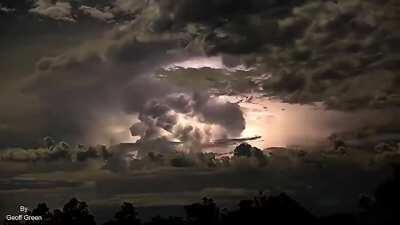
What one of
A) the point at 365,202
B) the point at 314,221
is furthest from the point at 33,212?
the point at 365,202

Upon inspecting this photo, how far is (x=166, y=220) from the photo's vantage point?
98.7 feet

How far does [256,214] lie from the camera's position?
29.6 meters

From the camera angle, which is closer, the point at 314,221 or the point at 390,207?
the point at 314,221

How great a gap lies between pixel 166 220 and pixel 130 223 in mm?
1964

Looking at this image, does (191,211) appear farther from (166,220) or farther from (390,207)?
(390,207)

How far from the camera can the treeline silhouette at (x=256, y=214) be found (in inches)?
1111

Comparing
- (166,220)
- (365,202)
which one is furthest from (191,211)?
(365,202)

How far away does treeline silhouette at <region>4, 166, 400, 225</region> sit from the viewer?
92.6 feet

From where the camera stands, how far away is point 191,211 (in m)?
30.1

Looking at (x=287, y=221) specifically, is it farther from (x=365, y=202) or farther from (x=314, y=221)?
(x=365, y=202)

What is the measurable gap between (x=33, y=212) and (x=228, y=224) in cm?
869

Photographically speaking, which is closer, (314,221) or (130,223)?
(314,221)

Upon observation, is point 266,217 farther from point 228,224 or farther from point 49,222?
point 49,222

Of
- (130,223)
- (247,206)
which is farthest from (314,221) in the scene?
(130,223)
